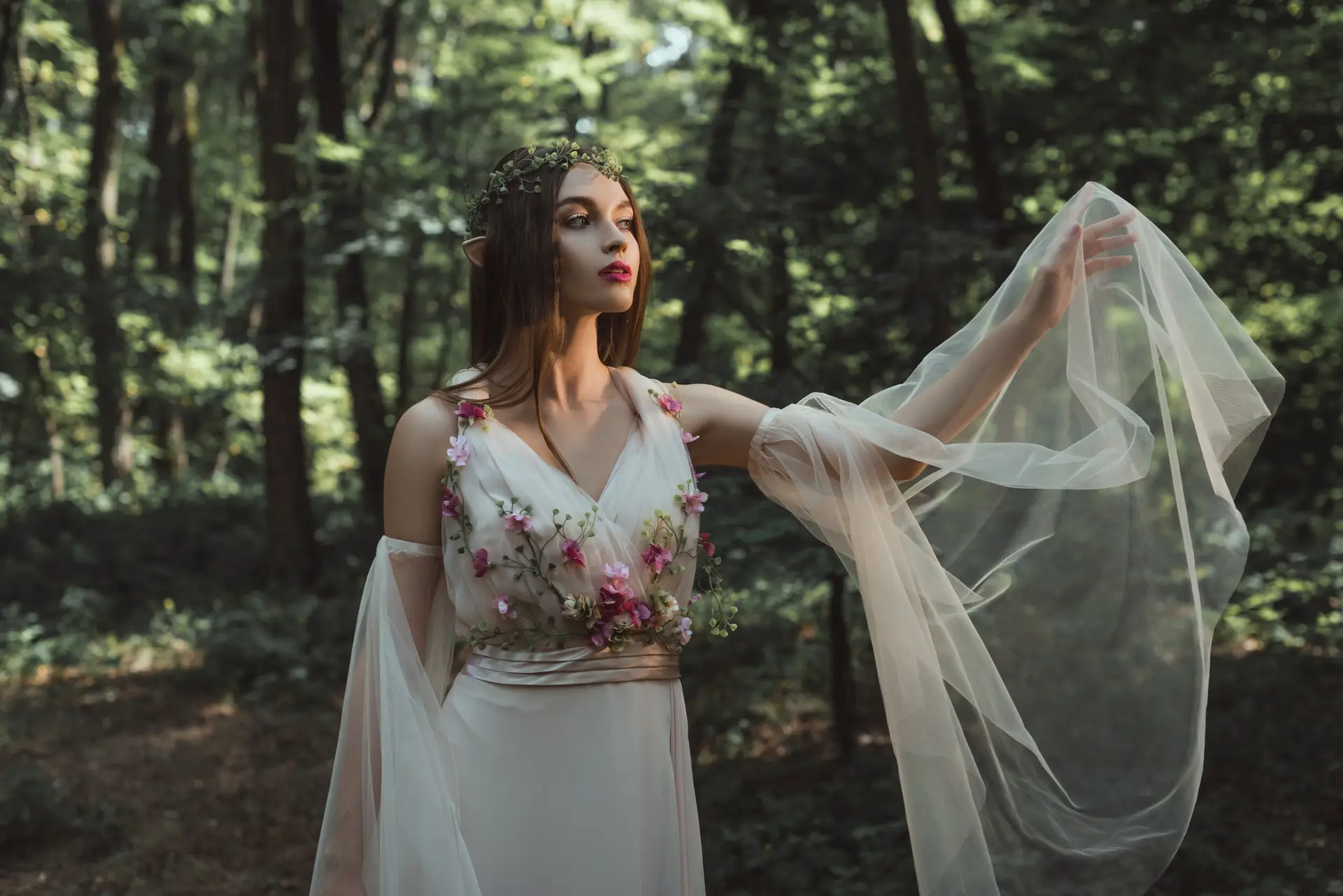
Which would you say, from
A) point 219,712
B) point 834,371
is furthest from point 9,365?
point 834,371

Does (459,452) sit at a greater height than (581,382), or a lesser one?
lesser

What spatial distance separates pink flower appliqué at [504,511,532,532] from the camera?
2.22m

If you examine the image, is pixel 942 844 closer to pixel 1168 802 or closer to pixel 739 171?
pixel 1168 802

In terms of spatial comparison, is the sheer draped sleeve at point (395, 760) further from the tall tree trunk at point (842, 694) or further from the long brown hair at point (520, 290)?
the tall tree trunk at point (842, 694)

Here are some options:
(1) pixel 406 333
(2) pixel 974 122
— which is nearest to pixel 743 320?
(2) pixel 974 122

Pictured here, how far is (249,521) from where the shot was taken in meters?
15.8

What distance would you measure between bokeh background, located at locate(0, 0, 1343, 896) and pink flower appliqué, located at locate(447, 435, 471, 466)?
692 mm

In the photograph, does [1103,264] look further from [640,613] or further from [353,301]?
[353,301]

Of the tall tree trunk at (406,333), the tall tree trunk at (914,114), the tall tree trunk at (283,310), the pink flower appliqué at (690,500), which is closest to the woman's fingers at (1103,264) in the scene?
the pink flower appliqué at (690,500)

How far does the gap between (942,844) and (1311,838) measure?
3781 mm

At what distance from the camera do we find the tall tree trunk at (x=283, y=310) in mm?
9820

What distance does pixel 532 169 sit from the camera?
7.86 ft

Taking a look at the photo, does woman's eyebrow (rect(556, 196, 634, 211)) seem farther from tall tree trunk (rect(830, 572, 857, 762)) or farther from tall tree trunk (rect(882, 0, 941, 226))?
tall tree trunk (rect(830, 572, 857, 762))

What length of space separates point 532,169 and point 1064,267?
3.27 feet
